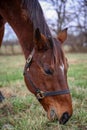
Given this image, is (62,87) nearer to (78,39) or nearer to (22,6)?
(22,6)

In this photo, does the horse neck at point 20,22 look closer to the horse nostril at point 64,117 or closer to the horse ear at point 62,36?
the horse ear at point 62,36

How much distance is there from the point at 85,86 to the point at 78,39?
73.1 feet

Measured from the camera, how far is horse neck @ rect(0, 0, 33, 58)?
8.86ft

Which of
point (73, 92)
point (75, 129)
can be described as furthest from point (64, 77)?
point (73, 92)

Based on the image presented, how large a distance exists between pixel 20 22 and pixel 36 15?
0.75 feet

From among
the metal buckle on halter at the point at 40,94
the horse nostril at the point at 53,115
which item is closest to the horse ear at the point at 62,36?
the metal buckle on halter at the point at 40,94

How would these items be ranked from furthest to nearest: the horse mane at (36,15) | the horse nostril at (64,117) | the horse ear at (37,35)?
the horse mane at (36,15) → the horse ear at (37,35) → the horse nostril at (64,117)

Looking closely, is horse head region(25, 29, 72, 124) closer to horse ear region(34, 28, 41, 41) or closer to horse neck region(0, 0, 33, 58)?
horse ear region(34, 28, 41, 41)

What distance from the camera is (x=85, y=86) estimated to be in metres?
4.66

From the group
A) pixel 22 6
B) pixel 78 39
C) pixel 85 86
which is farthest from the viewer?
pixel 78 39

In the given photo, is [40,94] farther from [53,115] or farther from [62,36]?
[62,36]

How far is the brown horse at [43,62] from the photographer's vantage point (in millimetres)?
2391

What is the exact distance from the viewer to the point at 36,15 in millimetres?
2662

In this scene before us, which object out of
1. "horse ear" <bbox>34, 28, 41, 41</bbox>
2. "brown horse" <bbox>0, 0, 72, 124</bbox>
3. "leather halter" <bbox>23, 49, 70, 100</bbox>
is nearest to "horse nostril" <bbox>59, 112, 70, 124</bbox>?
"brown horse" <bbox>0, 0, 72, 124</bbox>
